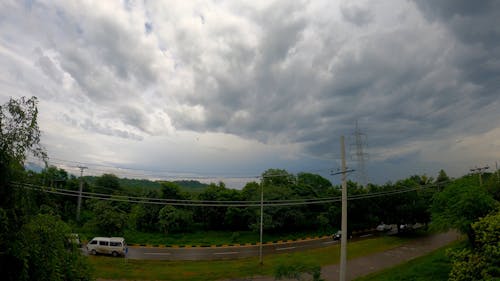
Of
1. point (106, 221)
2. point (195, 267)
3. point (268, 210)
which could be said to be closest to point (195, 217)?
point (268, 210)

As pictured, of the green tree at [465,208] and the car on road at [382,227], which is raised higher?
the green tree at [465,208]

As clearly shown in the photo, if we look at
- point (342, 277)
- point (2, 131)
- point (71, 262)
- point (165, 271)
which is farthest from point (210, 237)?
point (2, 131)

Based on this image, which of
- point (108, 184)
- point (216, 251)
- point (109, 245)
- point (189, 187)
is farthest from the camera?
point (189, 187)

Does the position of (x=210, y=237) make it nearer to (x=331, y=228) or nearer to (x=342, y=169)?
(x=331, y=228)

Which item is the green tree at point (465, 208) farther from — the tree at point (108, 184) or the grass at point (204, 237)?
the tree at point (108, 184)

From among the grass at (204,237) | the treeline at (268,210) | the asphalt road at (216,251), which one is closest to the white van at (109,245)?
the asphalt road at (216,251)

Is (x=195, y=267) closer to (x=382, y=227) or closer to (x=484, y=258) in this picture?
(x=484, y=258)
